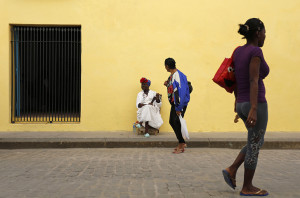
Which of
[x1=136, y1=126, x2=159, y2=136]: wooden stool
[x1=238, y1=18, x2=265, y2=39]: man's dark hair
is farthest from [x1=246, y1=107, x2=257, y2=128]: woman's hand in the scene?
[x1=136, y1=126, x2=159, y2=136]: wooden stool

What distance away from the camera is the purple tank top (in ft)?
14.5

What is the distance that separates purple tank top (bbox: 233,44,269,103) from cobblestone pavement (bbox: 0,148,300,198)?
3.41 feet

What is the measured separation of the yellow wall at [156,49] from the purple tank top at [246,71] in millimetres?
6985

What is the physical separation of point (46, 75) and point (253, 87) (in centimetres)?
795

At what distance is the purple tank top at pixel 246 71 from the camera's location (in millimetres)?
4414

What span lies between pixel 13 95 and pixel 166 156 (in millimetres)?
5299

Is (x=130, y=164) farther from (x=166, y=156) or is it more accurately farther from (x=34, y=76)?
(x=34, y=76)

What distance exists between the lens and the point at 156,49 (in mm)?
11492

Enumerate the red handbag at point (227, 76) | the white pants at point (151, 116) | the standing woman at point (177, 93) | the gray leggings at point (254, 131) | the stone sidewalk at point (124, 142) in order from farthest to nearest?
the white pants at point (151, 116)
the stone sidewalk at point (124, 142)
the standing woman at point (177, 93)
the red handbag at point (227, 76)
the gray leggings at point (254, 131)

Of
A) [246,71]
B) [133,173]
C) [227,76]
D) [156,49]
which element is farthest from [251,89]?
[156,49]

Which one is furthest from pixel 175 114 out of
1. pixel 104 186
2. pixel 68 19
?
pixel 68 19

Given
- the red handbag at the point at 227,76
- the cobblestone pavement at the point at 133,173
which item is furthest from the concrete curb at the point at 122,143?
the red handbag at the point at 227,76

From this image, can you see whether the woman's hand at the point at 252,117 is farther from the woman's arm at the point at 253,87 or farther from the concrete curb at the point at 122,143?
the concrete curb at the point at 122,143

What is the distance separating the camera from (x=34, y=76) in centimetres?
1150
